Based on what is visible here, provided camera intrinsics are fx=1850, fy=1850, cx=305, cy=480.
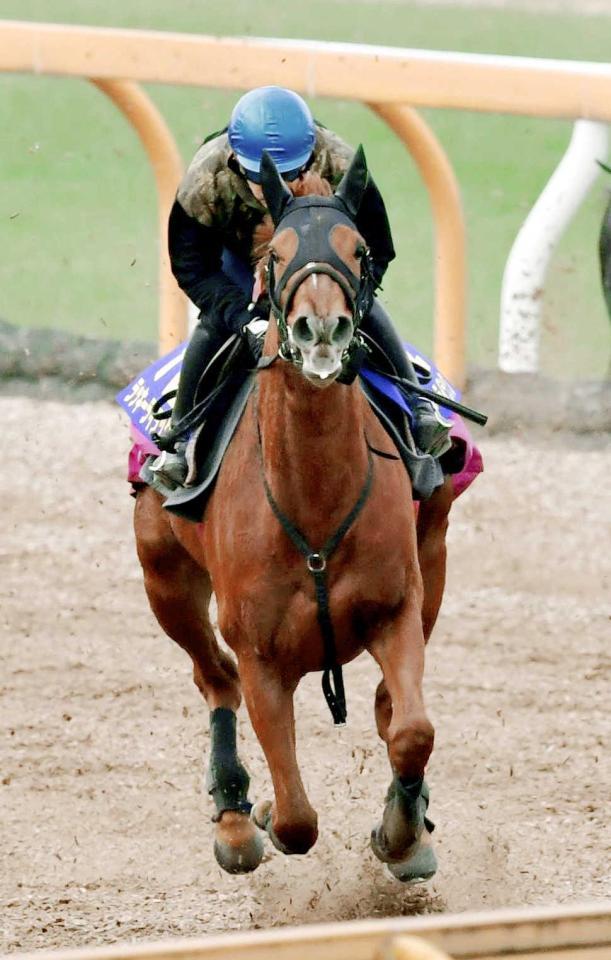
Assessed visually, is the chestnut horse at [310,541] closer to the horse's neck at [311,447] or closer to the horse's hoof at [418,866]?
the horse's neck at [311,447]

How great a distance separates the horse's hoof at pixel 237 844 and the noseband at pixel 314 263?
69.3 inches

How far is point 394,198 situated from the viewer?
1588 centimetres

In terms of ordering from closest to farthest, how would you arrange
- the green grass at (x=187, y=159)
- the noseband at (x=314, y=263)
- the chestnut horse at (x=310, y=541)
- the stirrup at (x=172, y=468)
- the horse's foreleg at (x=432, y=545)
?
the noseband at (x=314, y=263), the chestnut horse at (x=310, y=541), the stirrup at (x=172, y=468), the horse's foreleg at (x=432, y=545), the green grass at (x=187, y=159)

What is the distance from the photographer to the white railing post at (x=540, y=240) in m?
9.05

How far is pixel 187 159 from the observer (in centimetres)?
1675

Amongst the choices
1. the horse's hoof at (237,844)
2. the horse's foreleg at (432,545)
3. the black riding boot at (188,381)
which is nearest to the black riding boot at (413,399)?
the horse's foreleg at (432,545)

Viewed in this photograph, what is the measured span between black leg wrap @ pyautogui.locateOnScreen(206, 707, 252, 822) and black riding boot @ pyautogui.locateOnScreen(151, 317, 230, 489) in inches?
35.6

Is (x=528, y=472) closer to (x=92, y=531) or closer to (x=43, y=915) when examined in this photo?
(x=92, y=531)

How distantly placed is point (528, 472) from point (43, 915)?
13.7ft

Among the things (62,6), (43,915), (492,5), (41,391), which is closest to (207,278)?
(43,915)

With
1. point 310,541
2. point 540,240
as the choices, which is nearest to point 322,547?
point 310,541

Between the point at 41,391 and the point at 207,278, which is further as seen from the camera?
the point at 41,391

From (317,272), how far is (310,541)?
757 millimetres

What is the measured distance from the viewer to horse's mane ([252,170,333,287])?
167 inches
